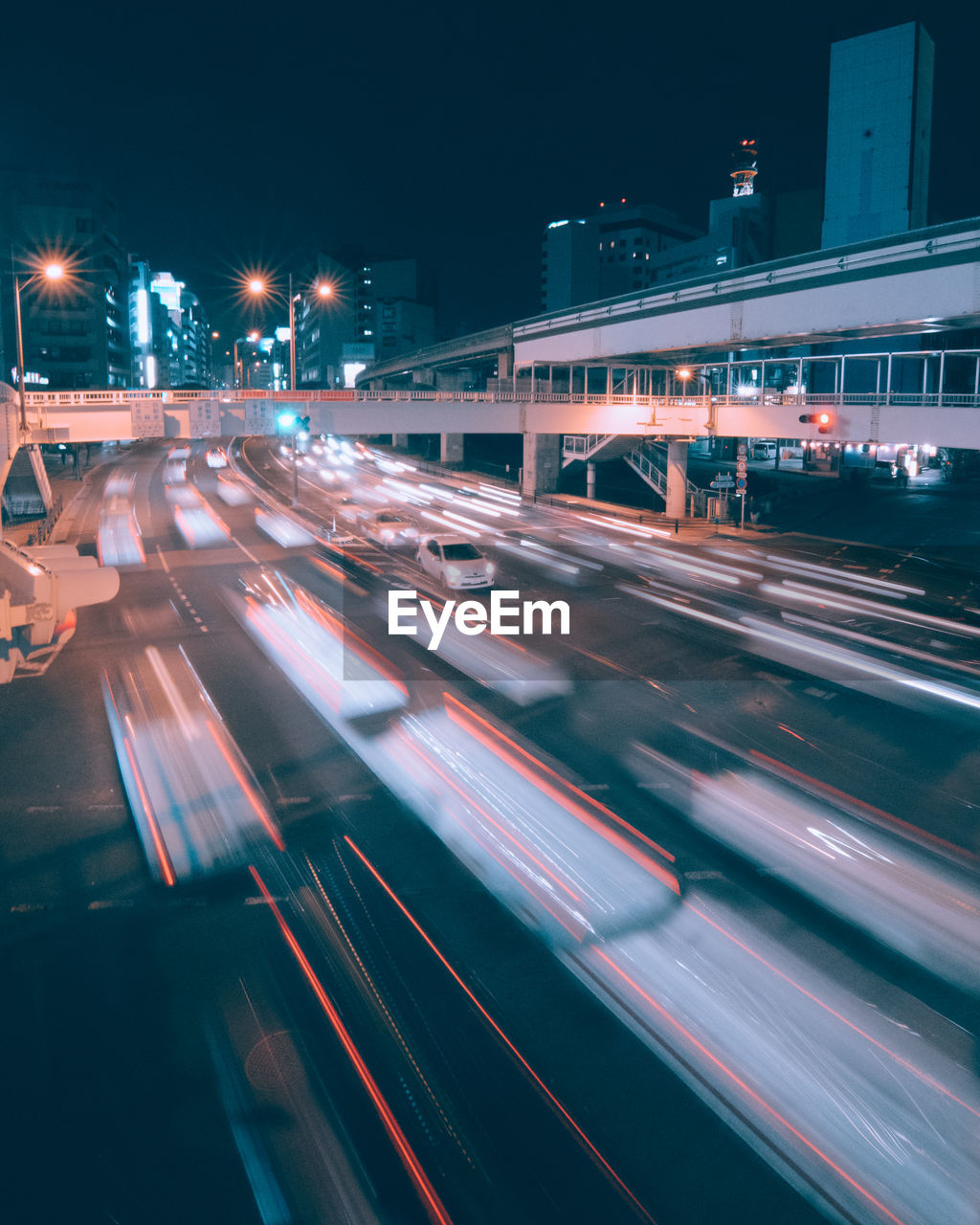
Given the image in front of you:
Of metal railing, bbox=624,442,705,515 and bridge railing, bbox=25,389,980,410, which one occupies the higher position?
bridge railing, bbox=25,389,980,410

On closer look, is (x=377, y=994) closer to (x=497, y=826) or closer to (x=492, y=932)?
(x=492, y=932)

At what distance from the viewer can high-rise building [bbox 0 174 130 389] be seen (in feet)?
302

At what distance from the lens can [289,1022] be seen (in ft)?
26.6

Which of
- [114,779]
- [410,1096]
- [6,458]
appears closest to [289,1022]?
[410,1096]

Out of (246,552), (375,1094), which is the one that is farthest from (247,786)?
(246,552)

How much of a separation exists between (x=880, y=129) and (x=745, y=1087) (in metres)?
80.8

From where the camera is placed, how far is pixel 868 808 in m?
12.6

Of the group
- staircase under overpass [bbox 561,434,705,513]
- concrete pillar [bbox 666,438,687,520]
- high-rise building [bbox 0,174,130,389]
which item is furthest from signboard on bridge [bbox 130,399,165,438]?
high-rise building [bbox 0,174,130,389]

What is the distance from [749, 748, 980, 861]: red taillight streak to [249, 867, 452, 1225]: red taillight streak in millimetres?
8112

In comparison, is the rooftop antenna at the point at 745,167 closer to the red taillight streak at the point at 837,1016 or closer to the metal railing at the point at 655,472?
the metal railing at the point at 655,472

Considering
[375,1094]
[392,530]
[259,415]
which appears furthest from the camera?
[392,530]

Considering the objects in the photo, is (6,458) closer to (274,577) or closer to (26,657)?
(26,657)

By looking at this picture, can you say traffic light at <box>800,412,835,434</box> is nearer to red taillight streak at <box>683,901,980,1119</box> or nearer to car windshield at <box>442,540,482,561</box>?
car windshield at <box>442,540,482,561</box>

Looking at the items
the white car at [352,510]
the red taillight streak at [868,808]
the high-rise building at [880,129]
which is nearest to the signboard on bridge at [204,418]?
the white car at [352,510]
